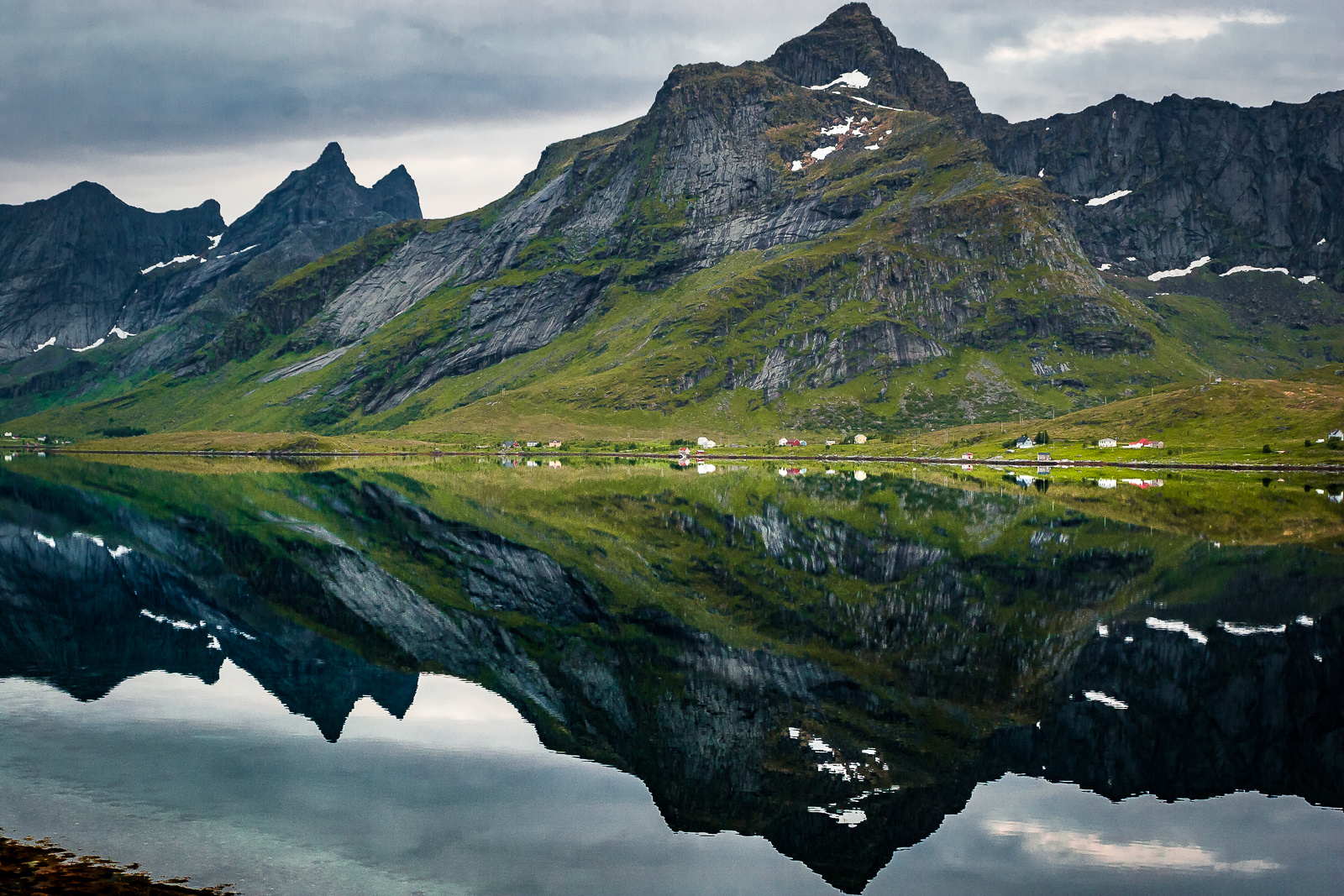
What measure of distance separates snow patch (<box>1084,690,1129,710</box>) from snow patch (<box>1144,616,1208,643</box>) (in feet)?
35.5

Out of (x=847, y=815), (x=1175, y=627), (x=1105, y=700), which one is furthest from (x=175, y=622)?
(x=1175, y=627)

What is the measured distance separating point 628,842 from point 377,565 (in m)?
47.4

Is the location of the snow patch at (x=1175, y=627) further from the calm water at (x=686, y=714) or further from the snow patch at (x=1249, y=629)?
the snow patch at (x=1249, y=629)

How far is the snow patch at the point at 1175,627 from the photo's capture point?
4528 centimetres

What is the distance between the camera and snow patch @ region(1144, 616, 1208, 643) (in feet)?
149

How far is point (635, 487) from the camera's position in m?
136

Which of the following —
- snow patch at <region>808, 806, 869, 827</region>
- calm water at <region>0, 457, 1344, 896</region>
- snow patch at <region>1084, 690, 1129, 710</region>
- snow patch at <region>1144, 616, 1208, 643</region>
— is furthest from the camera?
snow patch at <region>1144, 616, 1208, 643</region>

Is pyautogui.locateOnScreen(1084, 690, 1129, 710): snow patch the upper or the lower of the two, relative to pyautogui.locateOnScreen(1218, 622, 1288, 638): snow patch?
lower

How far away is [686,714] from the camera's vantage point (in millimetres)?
33938

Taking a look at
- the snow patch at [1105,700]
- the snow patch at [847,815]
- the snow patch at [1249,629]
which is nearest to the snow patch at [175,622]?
the snow patch at [847,815]

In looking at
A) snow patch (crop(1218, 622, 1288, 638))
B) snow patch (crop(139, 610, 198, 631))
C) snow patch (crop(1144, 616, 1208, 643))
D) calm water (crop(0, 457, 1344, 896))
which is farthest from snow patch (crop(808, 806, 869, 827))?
snow patch (crop(139, 610, 198, 631))

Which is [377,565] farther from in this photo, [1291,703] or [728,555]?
[1291,703]

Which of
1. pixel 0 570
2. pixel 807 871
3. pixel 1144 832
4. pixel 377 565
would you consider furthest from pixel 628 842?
pixel 0 570

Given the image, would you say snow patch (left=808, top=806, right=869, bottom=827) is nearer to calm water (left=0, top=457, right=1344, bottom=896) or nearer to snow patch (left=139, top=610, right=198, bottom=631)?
calm water (left=0, top=457, right=1344, bottom=896)
